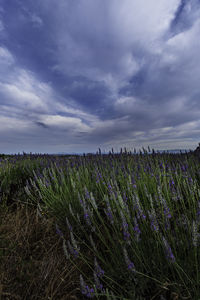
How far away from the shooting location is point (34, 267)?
5.64 feet

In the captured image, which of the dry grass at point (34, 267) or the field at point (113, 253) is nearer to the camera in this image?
the field at point (113, 253)

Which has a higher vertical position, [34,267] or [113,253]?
[113,253]

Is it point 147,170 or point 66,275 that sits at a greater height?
point 147,170

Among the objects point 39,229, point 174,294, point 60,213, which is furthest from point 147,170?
point 174,294

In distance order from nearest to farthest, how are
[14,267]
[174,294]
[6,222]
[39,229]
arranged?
[174,294] → [14,267] → [39,229] → [6,222]

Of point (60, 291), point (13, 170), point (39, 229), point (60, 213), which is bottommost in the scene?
point (60, 291)

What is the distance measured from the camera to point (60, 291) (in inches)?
59.0

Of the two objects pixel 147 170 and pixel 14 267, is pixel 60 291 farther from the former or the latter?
pixel 147 170

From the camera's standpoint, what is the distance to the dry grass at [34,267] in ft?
4.78

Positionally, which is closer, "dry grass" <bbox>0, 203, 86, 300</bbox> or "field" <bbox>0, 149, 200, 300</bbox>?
"field" <bbox>0, 149, 200, 300</bbox>

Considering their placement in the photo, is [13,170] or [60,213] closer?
[60,213]

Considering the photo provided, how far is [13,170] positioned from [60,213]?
2.74m

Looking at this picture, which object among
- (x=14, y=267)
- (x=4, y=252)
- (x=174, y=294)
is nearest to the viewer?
(x=174, y=294)

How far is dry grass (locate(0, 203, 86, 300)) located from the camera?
57.4 inches
